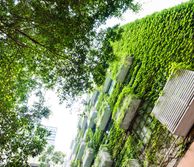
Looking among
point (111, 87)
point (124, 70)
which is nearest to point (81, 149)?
point (111, 87)

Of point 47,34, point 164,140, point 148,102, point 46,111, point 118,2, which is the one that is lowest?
point 46,111

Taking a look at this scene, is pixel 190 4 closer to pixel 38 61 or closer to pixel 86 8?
pixel 86 8

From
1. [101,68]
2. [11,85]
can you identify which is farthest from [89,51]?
[11,85]

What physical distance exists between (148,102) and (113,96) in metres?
4.07

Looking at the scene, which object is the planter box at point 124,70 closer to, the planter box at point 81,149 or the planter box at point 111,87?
the planter box at point 111,87

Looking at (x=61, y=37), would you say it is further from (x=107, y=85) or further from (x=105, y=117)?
(x=107, y=85)

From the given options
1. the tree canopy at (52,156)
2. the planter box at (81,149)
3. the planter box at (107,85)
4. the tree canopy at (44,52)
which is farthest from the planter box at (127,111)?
the tree canopy at (52,156)

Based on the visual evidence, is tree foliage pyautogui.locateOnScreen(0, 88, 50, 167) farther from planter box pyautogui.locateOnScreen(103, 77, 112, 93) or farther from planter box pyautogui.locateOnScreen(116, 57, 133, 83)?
planter box pyautogui.locateOnScreen(103, 77, 112, 93)

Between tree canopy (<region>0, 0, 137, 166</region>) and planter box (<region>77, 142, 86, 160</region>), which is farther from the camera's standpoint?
planter box (<region>77, 142, 86, 160</region>)

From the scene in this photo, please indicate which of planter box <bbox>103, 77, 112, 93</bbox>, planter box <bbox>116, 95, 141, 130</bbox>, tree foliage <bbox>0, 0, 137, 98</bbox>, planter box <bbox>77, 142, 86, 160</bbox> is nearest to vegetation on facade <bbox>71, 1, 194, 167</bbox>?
planter box <bbox>116, 95, 141, 130</bbox>

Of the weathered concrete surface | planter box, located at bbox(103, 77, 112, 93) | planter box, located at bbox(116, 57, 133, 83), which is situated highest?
planter box, located at bbox(116, 57, 133, 83)

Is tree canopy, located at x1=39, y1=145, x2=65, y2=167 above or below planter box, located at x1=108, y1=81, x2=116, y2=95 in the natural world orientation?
below

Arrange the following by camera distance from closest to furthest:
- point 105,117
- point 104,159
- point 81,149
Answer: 1. point 104,159
2. point 105,117
3. point 81,149

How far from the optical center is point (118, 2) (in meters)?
9.13
